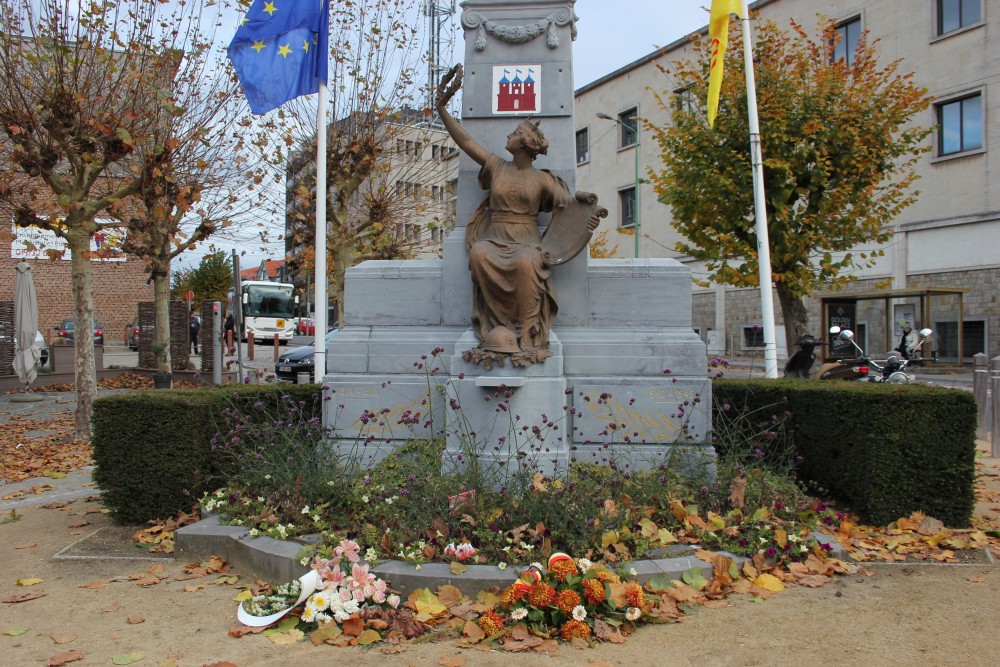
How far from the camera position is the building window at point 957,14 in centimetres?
2081

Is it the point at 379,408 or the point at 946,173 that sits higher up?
the point at 946,173

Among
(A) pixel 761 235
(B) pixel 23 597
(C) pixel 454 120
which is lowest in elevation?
(B) pixel 23 597

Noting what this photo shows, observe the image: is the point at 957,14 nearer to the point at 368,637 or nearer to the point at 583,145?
the point at 583,145

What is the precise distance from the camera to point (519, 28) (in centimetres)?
691

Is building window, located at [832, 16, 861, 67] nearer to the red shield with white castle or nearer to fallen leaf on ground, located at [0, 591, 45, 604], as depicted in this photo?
the red shield with white castle

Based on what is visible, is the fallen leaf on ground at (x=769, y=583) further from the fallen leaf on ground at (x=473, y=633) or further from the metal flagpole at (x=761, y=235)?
the metal flagpole at (x=761, y=235)

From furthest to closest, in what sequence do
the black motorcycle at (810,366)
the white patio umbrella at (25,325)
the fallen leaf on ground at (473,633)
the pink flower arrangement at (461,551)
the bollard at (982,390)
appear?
the white patio umbrella at (25,325), the black motorcycle at (810,366), the bollard at (982,390), the pink flower arrangement at (461,551), the fallen leaf on ground at (473,633)

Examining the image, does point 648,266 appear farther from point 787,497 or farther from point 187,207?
point 187,207

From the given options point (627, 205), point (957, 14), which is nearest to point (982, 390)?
point (957, 14)

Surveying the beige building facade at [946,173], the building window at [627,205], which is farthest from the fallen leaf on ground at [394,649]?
the building window at [627,205]

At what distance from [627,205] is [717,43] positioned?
24.1 metres

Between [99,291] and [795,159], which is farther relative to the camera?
[99,291]

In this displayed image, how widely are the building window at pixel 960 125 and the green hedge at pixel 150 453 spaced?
21.6 metres

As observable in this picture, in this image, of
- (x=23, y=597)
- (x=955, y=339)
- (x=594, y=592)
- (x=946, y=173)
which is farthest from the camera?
(x=946, y=173)
